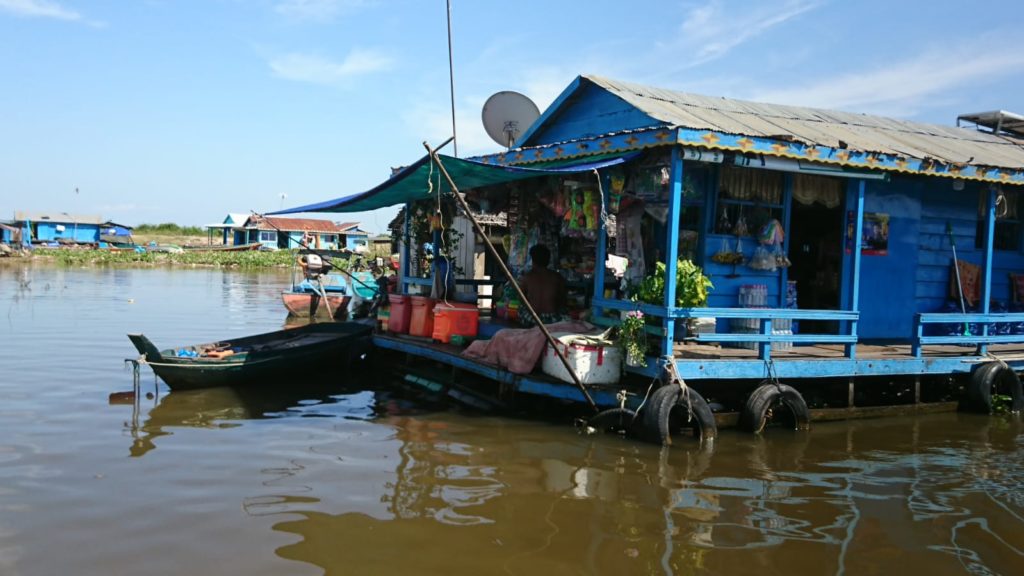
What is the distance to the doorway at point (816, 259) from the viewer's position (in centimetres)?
1032

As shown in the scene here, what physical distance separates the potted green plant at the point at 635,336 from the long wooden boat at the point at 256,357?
5.62m

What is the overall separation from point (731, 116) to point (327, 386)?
7171mm

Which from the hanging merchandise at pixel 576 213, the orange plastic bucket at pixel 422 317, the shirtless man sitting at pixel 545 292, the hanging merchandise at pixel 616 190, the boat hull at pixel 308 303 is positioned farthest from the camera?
the boat hull at pixel 308 303

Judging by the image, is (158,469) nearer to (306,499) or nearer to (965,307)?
(306,499)

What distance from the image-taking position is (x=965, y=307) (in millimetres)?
10914

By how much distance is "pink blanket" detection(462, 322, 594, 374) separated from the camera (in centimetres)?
857

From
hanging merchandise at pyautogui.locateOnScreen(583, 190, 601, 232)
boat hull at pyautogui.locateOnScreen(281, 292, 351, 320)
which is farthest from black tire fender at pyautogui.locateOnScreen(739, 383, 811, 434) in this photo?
boat hull at pyautogui.locateOnScreen(281, 292, 351, 320)

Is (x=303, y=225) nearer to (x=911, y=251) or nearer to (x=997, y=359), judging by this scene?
(x=911, y=251)

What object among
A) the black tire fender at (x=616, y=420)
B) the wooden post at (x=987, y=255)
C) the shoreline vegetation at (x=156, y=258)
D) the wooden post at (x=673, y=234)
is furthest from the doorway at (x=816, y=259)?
the shoreline vegetation at (x=156, y=258)

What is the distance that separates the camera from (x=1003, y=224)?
37.4ft

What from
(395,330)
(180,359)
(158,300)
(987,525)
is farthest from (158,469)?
(158,300)

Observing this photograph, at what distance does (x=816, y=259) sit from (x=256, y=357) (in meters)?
8.28

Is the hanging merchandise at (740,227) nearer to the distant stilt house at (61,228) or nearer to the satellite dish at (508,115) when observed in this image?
the satellite dish at (508,115)

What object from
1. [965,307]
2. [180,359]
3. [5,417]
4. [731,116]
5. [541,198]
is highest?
[731,116]
